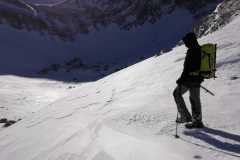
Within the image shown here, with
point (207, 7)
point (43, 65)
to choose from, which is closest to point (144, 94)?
point (43, 65)

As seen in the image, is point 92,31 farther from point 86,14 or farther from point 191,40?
point 191,40

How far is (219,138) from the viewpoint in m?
8.07

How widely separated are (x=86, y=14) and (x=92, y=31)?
49.1 feet

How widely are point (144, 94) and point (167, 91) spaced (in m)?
0.93

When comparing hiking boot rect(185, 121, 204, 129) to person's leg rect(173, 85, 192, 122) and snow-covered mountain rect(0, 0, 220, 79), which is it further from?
snow-covered mountain rect(0, 0, 220, 79)

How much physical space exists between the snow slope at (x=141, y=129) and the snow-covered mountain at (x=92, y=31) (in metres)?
89.8

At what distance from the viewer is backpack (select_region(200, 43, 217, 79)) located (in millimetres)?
8742

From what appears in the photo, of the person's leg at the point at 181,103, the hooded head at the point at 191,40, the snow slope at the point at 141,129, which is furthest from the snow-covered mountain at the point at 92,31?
the hooded head at the point at 191,40

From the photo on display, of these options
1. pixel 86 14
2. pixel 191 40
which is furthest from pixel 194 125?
pixel 86 14

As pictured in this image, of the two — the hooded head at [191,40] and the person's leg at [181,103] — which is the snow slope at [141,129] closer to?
the person's leg at [181,103]

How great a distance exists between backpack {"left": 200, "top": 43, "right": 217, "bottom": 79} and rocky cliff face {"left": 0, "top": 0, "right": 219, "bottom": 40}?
4800 inches

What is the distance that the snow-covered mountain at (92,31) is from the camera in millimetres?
117875

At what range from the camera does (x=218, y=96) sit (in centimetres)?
1132

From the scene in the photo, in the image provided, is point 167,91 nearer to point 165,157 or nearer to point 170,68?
point 170,68
